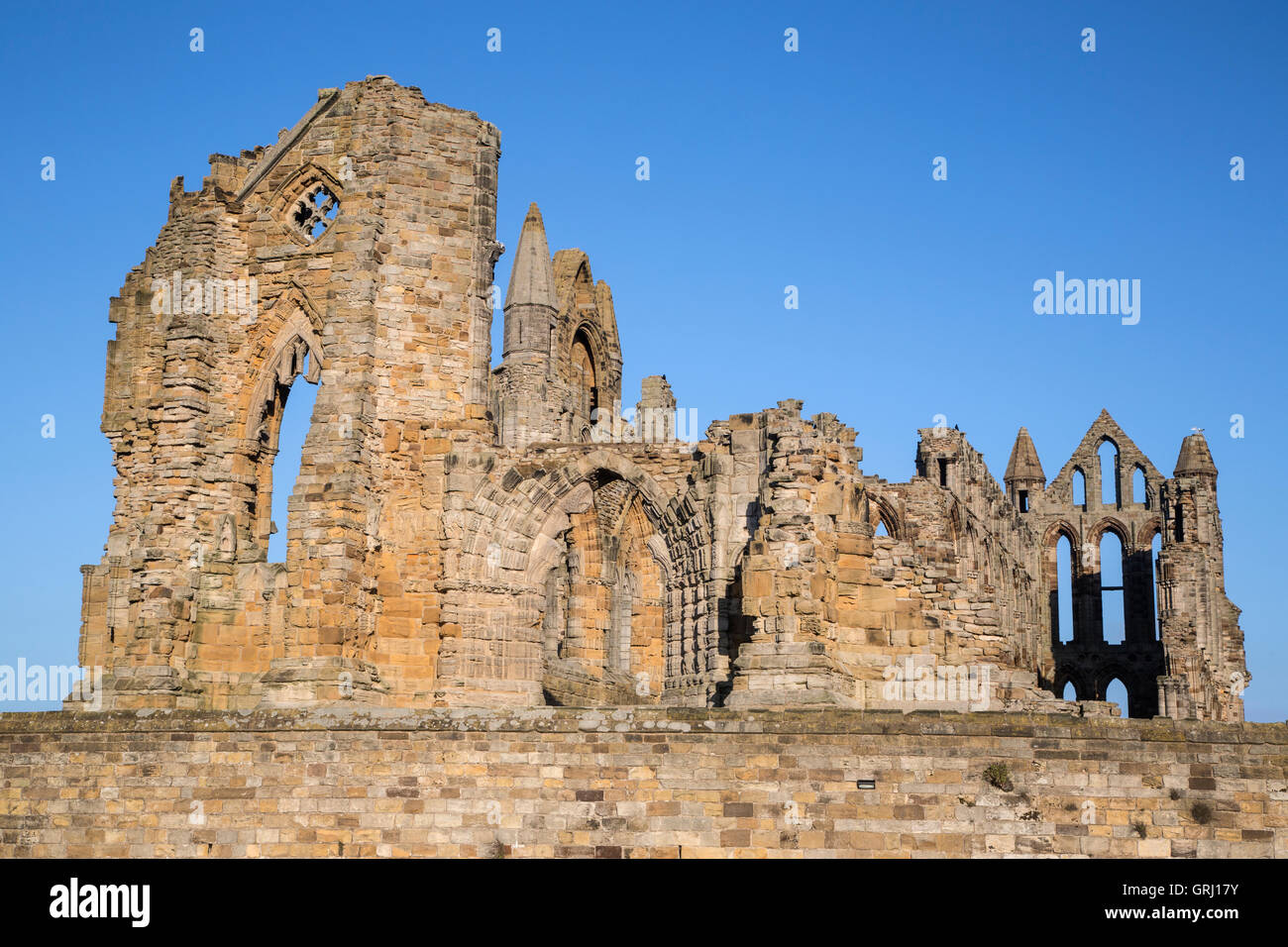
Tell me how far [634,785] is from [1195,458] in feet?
147

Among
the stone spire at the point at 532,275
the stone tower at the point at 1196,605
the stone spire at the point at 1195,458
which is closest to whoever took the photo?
the stone spire at the point at 532,275

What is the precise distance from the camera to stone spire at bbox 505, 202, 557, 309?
→ 33.9m

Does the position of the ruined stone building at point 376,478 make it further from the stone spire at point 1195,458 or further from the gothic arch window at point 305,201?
the stone spire at point 1195,458

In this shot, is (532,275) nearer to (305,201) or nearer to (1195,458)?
(305,201)

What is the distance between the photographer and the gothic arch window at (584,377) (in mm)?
34281

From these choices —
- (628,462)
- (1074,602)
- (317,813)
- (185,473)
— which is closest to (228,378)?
(185,473)

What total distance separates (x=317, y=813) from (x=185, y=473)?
8.37 metres

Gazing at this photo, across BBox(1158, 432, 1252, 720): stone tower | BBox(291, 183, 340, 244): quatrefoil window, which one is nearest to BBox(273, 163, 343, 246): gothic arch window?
BBox(291, 183, 340, 244): quatrefoil window

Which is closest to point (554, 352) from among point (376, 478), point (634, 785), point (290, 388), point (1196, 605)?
point (290, 388)

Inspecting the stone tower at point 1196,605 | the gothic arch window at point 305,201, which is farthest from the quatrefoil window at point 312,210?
the stone tower at point 1196,605

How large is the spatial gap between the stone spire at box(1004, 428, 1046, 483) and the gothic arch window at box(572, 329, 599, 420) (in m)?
29.3

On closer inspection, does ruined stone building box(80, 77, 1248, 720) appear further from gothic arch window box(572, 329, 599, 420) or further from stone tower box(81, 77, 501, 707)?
gothic arch window box(572, 329, 599, 420)

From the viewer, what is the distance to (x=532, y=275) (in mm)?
34031

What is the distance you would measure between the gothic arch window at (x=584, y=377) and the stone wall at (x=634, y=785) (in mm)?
19189
